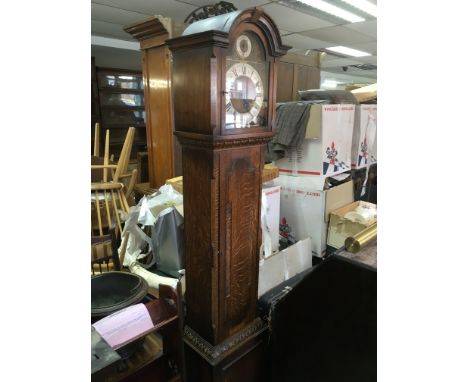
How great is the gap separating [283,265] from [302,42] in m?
3.61

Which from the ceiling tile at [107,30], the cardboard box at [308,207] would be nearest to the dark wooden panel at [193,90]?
the cardboard box at [308,207]

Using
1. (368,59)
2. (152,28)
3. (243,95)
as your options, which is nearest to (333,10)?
(152,28)

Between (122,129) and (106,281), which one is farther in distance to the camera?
(122,129)

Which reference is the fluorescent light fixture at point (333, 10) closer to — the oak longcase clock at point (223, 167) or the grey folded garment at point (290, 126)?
the grey folded garment at point (290, 126)

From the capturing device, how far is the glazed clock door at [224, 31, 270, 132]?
1068 millimetres

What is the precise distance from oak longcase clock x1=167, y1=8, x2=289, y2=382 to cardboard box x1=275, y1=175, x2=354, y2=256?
107 cm

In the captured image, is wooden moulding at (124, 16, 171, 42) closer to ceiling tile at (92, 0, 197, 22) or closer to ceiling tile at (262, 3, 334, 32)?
ceiling tile at (92, 0, 197, 22)

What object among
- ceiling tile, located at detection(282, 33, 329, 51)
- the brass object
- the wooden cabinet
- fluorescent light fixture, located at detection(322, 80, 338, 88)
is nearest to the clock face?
the brass object

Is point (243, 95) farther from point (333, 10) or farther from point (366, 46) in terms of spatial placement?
point (366, 46)
